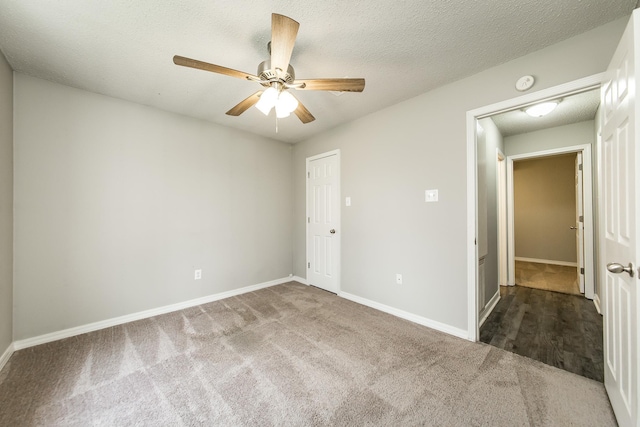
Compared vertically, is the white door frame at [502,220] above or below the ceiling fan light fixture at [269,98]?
below

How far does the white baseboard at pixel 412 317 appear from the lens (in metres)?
2.23

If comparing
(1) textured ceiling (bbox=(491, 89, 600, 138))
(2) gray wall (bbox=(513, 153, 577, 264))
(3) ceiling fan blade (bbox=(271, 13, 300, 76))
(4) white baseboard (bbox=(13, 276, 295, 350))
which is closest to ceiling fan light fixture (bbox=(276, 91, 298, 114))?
(3) ceiling fan blade (bbox=(271, 13, 300, 76))

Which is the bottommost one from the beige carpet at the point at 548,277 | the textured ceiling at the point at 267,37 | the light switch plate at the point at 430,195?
the beige carpet at the point at 548,277

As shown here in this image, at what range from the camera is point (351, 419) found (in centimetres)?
134

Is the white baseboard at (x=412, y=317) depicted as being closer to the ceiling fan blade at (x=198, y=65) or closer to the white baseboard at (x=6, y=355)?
the ceiling fan blade at (x=198, y=65)

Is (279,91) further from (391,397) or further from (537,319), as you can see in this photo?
(537,319)

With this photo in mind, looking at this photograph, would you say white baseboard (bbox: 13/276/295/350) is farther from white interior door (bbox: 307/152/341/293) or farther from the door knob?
the door knob

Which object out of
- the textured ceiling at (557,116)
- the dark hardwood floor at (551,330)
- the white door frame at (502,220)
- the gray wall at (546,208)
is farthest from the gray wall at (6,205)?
the gray wall at (546,208)

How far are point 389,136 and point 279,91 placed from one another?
1546 millimetres

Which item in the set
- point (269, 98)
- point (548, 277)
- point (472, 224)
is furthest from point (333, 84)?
point (548, 277)

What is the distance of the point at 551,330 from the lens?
7.74ft

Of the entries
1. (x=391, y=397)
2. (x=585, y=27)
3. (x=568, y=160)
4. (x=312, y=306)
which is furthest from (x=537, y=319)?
(x=568, y=160)

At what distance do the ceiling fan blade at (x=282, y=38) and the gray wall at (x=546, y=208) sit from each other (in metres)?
6.15

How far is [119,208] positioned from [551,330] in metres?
4.59
